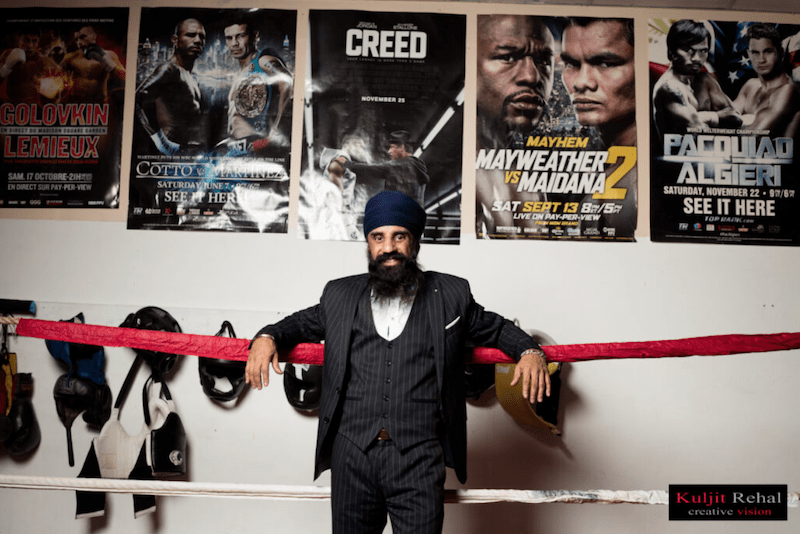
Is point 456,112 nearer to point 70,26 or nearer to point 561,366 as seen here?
point 561,366

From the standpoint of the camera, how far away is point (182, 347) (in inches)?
76.5

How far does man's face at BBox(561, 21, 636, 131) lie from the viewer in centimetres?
301

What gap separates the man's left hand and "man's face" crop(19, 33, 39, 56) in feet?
10.9

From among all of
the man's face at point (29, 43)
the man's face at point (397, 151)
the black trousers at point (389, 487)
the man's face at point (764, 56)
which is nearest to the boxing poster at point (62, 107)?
the man's face at point (29, 43)

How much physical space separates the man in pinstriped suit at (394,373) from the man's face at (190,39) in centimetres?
197

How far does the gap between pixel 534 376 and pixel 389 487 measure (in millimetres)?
553

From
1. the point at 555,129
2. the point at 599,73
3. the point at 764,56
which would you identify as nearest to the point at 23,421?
the point at 555,129

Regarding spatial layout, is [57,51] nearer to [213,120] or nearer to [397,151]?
[213,120]

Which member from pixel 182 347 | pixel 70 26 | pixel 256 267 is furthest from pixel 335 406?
pixel 70 26

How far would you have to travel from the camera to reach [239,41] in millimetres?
3088

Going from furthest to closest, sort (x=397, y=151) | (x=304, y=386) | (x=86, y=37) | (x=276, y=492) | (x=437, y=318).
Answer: (x=86, y=37) → (x=397, y=151) → (x=304, y=386) → (x=276, y=492) → (x=437, y=318)

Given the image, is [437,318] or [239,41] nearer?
[437,318]

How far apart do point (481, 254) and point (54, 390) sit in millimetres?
2399

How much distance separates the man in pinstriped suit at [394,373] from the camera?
5.25 feet
